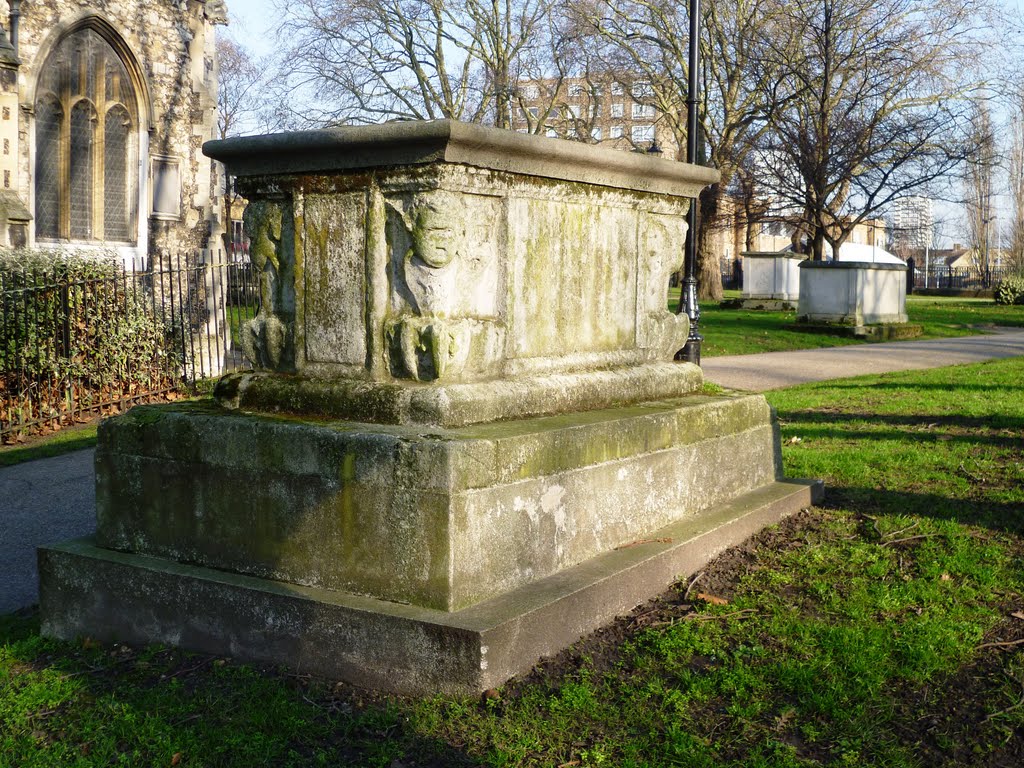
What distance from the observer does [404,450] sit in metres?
3.67

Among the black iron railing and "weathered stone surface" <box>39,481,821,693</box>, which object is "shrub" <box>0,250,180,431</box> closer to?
the black iron railing

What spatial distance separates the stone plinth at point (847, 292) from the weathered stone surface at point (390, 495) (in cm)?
1791

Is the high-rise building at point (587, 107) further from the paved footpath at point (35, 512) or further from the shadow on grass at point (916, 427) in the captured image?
the paved footpath at point (35, 512)

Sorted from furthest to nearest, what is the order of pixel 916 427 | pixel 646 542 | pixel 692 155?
pixel 692 155 → pixel 916 427 → pixel 646 542

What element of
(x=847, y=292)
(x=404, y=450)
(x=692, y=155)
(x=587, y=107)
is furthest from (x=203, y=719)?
(x=587, y=107)

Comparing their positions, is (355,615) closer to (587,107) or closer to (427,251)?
(427,251)

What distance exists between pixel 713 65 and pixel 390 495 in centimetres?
2820

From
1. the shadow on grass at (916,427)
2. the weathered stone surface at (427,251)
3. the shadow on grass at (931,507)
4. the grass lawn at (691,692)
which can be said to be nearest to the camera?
the grass lawn at (691,692)

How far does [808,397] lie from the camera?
35.8 ft

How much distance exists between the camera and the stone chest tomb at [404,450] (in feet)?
12.1

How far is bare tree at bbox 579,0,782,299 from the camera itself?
2873cm

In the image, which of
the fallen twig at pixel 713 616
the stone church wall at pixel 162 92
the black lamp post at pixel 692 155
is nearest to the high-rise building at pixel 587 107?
the stone church wall at pixel 162 92

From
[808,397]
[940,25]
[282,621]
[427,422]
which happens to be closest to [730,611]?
[427,422]

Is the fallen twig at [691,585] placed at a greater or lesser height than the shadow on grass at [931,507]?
lesser
